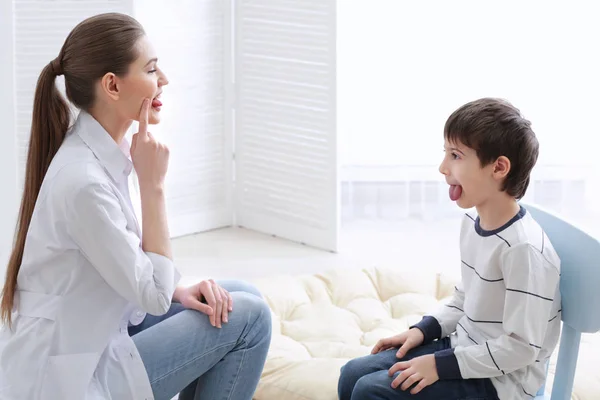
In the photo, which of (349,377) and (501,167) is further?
(349,377)

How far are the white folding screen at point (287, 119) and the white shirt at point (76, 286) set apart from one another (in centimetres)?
187

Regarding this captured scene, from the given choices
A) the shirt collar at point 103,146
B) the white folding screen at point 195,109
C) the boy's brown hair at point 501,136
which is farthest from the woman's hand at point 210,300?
the white folding screen at point 195,109

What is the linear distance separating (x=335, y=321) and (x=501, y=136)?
0.95 metres

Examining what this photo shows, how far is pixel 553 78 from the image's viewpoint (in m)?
3.85

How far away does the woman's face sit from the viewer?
1697 millimetres

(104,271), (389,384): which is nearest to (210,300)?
(104,271)

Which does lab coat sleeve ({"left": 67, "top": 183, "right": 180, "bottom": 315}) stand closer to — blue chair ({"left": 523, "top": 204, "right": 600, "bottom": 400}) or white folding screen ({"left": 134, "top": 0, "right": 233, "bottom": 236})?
blue chair ({"left": 523, "top": 204, "right": 600, "bottom": 400})

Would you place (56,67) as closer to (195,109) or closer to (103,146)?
(103,146)

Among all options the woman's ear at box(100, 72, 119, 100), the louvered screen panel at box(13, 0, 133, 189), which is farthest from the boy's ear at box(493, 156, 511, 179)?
the louvered screen panel at box(13, 0, 133, 189)

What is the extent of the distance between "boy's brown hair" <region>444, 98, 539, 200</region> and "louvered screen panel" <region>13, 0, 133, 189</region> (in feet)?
6.22

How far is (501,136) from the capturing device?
1.69 meters

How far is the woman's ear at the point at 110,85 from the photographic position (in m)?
1.67

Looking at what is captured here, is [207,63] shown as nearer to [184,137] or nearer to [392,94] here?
[184,137]

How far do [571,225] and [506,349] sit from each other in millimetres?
290
